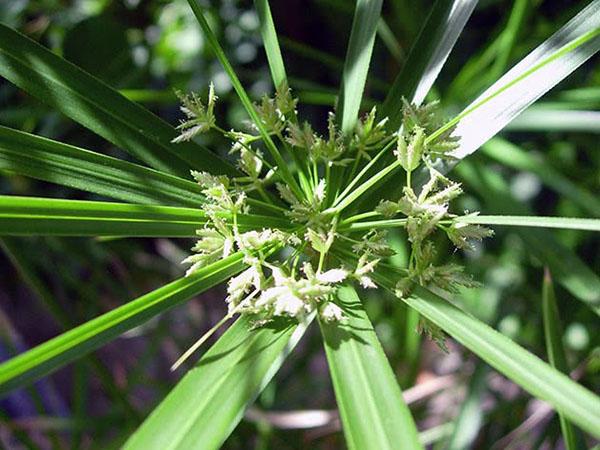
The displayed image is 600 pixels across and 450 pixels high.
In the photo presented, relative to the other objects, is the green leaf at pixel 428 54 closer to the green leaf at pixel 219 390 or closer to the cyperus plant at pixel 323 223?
the cyperus plant at pixel 323 223

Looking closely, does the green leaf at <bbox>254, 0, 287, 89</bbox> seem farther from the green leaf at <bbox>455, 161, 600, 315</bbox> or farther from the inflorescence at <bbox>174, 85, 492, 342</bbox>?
the green leaf at <bbox>455, 161, 600, 315</bbox>

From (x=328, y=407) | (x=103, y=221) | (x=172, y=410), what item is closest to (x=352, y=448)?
(x=172, y=410)

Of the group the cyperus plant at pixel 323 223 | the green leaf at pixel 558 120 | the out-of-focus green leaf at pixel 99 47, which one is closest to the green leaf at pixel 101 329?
the cyperus plant at pixel 323 223

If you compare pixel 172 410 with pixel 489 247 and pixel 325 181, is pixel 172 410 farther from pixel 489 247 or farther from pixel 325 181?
pixel 489 247

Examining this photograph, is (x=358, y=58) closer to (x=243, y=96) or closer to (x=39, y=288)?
(x=243, y=96)

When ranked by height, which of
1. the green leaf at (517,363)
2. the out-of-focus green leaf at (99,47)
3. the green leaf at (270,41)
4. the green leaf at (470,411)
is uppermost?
the out-of-focus green leaf at (99,47)
